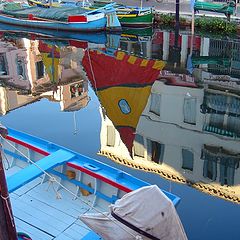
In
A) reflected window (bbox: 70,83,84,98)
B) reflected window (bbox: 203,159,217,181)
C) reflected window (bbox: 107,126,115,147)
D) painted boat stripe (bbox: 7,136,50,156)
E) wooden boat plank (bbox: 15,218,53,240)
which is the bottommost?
reflected window (bbox: 203,159,217,181)

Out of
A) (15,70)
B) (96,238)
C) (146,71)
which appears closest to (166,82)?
(146,71)

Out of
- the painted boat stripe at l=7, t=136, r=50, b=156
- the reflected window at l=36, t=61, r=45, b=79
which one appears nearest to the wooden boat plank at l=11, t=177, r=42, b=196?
the painted boat stripe at l=7, t=136, r=50, b=156

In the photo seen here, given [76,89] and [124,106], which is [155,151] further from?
[76,89]

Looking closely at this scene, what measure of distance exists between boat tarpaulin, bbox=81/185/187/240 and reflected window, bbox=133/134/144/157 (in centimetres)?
983

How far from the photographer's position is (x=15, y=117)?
1894 centimetres

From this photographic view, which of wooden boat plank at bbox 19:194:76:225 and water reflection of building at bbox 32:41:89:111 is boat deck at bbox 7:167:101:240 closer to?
wooden boat plank at bbox 19:194:76:225

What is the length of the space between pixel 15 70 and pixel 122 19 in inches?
532

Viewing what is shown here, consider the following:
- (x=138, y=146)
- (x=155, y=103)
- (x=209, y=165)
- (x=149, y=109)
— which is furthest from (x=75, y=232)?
(x=155, y=103)

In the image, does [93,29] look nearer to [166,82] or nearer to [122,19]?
[122,19]

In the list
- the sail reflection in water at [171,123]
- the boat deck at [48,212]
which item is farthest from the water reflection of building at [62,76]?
the boat deck at [48,212]

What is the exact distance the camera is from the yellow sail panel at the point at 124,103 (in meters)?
18.6

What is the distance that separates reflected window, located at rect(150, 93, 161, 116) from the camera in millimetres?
19406

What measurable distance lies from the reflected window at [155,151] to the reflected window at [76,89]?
19.7 ft

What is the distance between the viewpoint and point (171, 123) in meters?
18.1
